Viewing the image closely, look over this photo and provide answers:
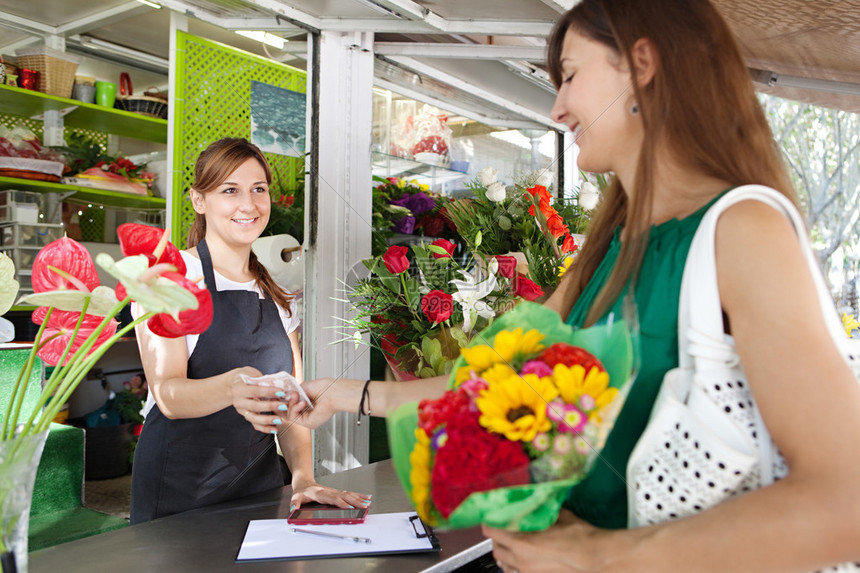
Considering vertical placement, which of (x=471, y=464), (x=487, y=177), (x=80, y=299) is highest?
(x=487, y=177)

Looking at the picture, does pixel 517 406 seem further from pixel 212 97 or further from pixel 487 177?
pixel 212 97

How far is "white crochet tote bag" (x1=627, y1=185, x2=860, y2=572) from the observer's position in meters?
0.51

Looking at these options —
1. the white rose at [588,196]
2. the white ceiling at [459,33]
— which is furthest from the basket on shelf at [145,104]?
the white rose at [588,196]

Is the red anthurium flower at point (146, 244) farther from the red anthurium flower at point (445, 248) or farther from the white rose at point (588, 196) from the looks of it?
the white rose at point (588, 196)

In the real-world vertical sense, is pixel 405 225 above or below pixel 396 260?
above

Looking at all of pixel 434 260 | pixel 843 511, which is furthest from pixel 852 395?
pixel 434 260

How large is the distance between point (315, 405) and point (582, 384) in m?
0.39

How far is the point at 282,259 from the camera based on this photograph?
1079 millimetres

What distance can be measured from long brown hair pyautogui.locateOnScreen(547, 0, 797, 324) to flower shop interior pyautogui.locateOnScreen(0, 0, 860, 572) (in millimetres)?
74

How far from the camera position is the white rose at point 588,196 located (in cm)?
97

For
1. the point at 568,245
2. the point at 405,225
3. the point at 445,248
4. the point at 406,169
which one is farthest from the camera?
the point at 406,169

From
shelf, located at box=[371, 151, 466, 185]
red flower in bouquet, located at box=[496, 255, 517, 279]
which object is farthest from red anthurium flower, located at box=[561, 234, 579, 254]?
shelf, located at box=[371, 151, 466, 185]

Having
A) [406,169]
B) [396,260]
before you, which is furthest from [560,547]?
[406,169]

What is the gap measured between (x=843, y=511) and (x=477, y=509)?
0.85ft
